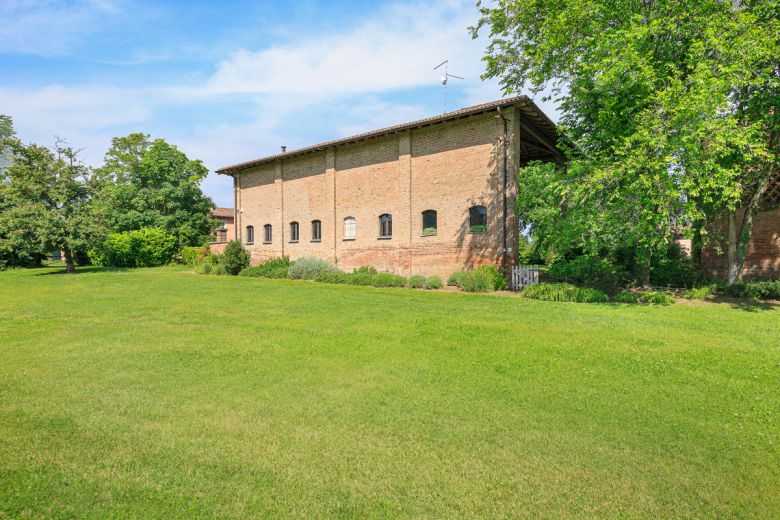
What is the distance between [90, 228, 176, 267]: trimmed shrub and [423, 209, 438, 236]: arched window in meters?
23.4

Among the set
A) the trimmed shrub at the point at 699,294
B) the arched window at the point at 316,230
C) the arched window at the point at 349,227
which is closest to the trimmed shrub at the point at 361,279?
the arched window at the point at 349,227

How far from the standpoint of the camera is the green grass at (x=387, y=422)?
9.39 ft

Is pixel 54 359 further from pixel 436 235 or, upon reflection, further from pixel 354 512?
pixel 436 235

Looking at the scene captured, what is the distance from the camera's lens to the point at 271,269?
24281 mm

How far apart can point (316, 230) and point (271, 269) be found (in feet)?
11.1

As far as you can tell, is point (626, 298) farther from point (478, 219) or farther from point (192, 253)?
point (192, 253)

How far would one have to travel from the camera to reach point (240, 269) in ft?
84.6

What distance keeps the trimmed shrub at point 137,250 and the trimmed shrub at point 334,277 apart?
1845cm

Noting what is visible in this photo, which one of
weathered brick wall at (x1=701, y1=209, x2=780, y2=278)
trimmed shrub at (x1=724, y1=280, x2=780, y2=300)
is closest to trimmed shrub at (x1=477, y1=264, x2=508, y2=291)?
trimmed shrub at (x1=724, y1=280, x2=780, y2=300)

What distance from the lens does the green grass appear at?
9.39 feet

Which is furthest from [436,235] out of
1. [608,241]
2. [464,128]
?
[608,241]

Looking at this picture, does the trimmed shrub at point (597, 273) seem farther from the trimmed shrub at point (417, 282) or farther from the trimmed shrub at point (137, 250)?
the trimmed shrub at point (137, 250)

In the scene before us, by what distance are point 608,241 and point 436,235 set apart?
7265mm

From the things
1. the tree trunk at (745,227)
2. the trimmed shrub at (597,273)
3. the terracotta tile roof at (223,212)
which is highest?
the terracotta tile roof at (223,212)
